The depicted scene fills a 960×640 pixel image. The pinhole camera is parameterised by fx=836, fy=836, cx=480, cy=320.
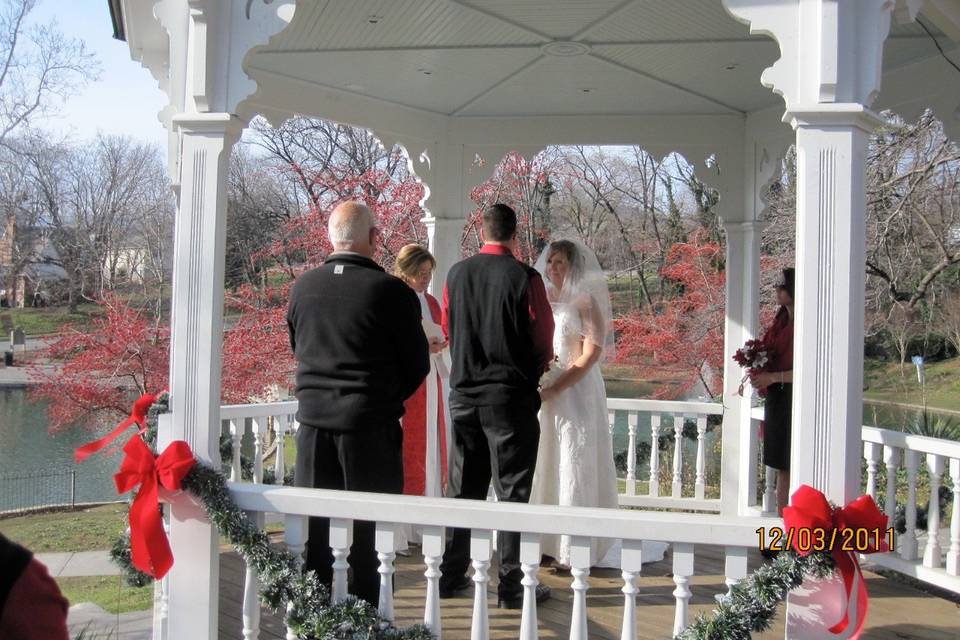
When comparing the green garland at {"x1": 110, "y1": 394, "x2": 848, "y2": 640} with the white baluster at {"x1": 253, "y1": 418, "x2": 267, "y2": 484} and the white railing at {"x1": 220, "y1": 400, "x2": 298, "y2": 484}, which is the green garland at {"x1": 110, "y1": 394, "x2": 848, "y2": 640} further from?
the white baluster at {"x1": 253, "y1": 418, "x2": 267, "y2": 484}

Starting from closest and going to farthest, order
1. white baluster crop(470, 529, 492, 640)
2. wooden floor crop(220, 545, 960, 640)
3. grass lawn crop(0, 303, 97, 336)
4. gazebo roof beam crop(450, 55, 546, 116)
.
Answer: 1. white baluster crop(470, 529, 492, 640)
2. wooden floor crop(220, 545, 960, 640)
3. gazebo roof beam crop(450, 55, 546, 116)
4. grass lawn crop(0, 303, 97, 336)

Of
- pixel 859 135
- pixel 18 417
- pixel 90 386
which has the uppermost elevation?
pixel 859 135

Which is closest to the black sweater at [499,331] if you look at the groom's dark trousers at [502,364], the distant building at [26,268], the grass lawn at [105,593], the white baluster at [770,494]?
the groom's dark trousers at [502,364]

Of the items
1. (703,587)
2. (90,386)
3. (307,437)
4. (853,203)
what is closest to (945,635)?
(703,587)

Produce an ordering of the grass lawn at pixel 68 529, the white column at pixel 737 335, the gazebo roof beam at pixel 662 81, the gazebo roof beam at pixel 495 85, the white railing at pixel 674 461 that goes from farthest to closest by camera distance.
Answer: the grass lawn at pixel 68 529 → the white railing at pixel 674 461 → the white column at pixel 737 335 → the gazebo roof beam at pixel 495 85 → the gazebo roof beam at pixel 662 81

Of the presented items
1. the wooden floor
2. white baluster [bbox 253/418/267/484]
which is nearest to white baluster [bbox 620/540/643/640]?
the wooden floor

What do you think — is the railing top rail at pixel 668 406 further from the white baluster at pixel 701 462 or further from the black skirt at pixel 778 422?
the black skirt at pixel 778 422

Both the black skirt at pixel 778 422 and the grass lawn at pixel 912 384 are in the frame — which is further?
the grass lawn at pixel 912 384

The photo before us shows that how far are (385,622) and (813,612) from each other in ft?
4.54

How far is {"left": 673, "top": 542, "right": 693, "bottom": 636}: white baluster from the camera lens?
8.76 ft

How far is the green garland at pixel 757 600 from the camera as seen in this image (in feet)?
8.40

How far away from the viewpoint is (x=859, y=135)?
2.77 metres

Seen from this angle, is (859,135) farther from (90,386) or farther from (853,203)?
(90,386)

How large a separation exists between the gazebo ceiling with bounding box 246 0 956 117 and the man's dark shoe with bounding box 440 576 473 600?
2.61 meters
